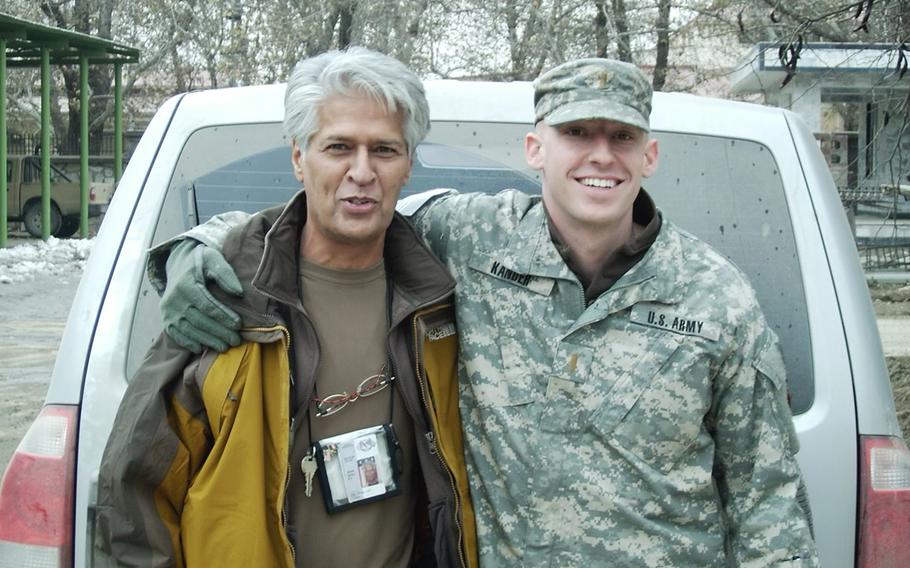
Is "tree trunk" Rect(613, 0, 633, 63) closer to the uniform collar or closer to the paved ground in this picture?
A: the paved ground

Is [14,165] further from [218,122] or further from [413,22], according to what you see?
[218,122]

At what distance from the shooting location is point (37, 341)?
35.9ft

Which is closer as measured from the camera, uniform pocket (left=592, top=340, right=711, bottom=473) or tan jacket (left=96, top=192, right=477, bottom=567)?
tan jacket (left=96, top=192, right=477, bottom=567)

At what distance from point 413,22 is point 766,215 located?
1371 centimetres

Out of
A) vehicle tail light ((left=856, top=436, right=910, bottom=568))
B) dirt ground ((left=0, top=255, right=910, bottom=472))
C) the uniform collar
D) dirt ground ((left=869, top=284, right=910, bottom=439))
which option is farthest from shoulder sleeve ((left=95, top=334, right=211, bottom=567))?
dirt ground ((left=869, top=284, right=910, bottom=439))

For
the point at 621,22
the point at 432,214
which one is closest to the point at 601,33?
the point at 621,22

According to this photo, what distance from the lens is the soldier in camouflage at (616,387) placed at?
205cm

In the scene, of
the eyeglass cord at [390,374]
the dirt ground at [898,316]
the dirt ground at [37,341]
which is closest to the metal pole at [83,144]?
the dirt ground at [37,341]

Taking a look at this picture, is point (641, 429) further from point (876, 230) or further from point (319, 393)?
point (876, 230)

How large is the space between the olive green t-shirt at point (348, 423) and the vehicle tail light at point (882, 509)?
0.95m

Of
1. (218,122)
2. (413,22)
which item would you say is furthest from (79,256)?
(218,122)

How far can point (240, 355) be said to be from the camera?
→ 6.52 ft

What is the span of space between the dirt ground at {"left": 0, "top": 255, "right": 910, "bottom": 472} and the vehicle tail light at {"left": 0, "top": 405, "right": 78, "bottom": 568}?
169 inches

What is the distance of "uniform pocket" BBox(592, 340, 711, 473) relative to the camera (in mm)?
2051
